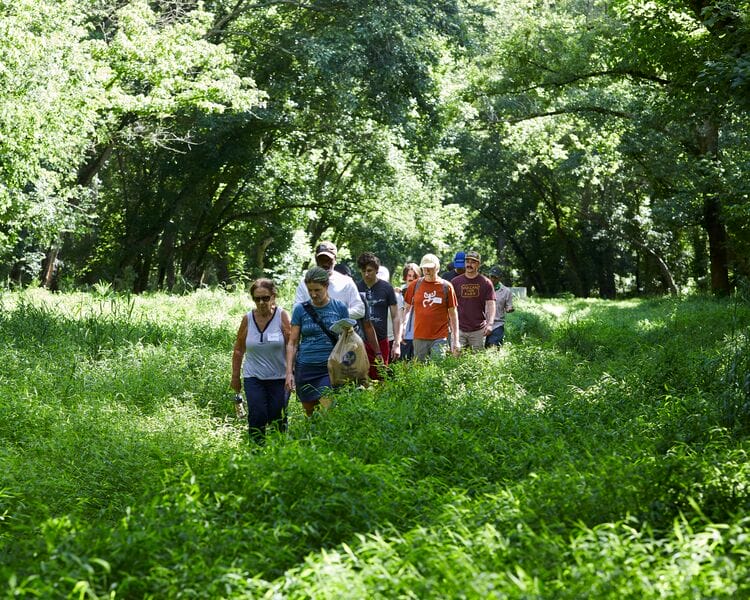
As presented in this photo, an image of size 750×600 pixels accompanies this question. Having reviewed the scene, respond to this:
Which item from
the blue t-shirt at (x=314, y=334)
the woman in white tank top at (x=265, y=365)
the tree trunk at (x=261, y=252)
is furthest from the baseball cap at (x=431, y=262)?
the tree trunk at (x=261, y=252)

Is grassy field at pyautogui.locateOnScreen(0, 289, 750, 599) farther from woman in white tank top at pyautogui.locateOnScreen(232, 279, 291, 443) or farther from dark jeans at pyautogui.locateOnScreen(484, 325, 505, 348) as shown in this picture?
dark jeans at pyautogui.locateOnScreen(484, 325, 505, 348)

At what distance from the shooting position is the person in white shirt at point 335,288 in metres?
9.30

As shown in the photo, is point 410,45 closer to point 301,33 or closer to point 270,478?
point 301,33

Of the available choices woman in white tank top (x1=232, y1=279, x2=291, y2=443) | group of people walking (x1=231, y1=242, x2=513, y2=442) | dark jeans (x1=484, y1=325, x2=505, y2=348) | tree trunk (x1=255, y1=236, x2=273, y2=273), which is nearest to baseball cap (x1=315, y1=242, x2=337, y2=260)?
group of people walking (x1=231, y1=242, x2=513, y2=442)

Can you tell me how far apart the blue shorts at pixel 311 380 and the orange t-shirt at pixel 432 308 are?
3238 millimetres

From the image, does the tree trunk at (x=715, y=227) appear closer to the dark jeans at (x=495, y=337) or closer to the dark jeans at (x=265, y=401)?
the dark jeans at (x=495, y=337)

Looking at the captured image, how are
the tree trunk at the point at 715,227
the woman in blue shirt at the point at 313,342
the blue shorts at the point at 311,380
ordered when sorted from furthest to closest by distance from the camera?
the tree trunk at the point at 715,227
the blue shorts at the point at 311,380
the woman in blue shirt at the point at 313,342

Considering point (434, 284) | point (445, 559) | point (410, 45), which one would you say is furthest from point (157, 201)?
point (445, 559)

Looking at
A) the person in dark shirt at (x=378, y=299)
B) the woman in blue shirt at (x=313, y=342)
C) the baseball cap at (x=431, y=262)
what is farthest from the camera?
the baseball cap at (x=431, y=262)

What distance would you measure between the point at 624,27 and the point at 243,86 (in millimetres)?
10431

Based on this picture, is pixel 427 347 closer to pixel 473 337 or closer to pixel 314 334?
pixel 473 337

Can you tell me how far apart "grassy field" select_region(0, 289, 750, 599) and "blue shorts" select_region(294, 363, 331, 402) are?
0.38 metres

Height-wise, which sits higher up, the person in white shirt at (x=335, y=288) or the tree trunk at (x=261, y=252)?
the tree trunk at (x=261, y=252)

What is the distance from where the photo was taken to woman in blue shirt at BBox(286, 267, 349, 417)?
29.1 ft
